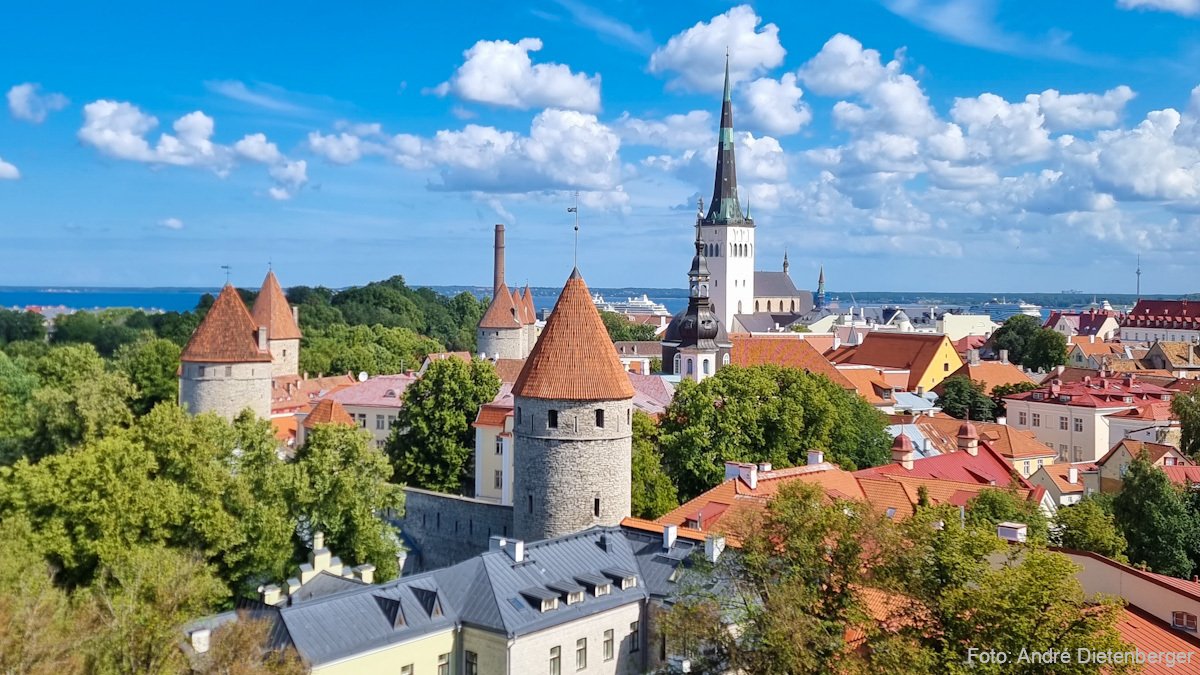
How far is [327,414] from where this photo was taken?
4644 cm

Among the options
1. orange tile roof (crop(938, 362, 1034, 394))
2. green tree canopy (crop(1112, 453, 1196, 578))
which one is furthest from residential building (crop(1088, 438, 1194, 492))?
orange tile roof (crop(938, 362, 1034, 394))

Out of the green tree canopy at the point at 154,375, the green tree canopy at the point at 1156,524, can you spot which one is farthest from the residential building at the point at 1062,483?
the green tree canopy at the point at 154,375

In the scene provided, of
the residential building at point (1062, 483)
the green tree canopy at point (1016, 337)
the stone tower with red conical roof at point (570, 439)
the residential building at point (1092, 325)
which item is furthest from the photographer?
the residential building at point (1092, 325)

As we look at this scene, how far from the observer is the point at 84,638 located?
53.7 feet

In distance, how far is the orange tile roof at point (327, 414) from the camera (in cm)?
4569

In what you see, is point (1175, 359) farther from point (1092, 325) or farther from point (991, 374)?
point (1092, 325)

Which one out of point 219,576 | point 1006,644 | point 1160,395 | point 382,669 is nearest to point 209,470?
point 219,576

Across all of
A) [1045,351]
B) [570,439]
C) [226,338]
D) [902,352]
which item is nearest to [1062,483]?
[570,439]

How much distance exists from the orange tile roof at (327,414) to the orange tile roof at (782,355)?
22.2 m

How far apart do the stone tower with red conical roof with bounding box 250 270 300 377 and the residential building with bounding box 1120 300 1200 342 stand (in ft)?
277

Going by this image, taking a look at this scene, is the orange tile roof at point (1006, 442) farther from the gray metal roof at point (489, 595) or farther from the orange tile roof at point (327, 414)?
the gray metal roof at point (489, 595)

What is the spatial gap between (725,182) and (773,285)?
31.3 m

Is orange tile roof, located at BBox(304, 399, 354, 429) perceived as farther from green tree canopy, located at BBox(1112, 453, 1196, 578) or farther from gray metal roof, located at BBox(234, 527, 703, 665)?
green tree canopy, located at BBox(1112, 453, 1196, 578)

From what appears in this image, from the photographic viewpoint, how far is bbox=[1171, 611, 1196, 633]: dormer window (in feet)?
62.4
